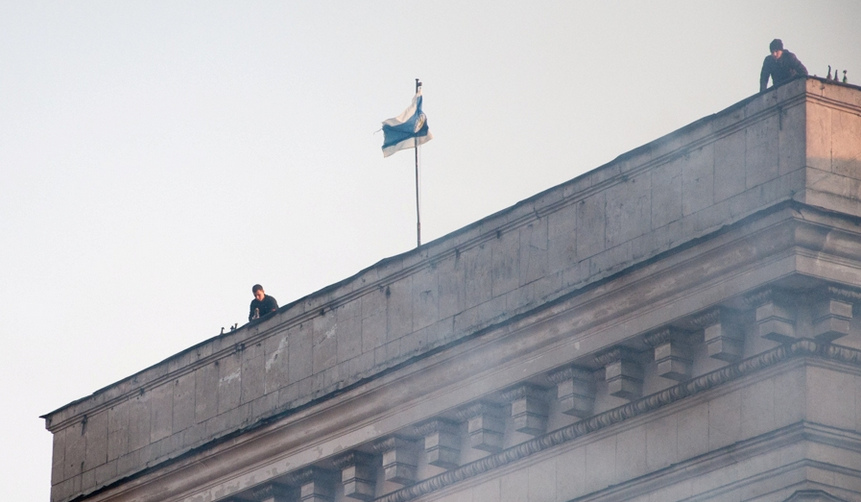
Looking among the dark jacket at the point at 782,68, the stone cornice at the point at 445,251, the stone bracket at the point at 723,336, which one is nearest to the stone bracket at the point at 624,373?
the stone cornice at the point at 445,251

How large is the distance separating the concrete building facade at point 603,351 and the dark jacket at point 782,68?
1.61 meters

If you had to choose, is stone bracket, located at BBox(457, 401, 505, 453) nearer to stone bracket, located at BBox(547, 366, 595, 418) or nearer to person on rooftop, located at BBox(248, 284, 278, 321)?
stone bracket, located at BBox(547, 366, 595, 418)

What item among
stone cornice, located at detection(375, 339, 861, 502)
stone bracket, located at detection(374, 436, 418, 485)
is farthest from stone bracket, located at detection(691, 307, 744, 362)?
stone bracket, located at detection(374, 436, 418, 485)

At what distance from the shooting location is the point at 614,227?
3434cm

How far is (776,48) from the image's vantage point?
114 ft

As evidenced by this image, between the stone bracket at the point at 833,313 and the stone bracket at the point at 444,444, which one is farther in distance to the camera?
the stone bracket at the point at 444,444

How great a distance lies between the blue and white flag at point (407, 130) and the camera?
4244cm

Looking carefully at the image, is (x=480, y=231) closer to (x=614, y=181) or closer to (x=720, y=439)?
(x=614, y=181)

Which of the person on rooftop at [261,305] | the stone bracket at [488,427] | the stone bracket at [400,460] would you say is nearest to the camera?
the stone bracket at [488,427]

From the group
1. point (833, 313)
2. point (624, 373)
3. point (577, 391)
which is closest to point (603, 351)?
point (624, 373)

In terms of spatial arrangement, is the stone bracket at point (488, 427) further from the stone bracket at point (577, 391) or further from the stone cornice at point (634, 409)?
the stone bracket at point (577, 391)

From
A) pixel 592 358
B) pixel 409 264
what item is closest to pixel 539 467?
pixel 592 358

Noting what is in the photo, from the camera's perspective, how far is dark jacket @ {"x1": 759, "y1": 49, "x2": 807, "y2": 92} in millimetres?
34469

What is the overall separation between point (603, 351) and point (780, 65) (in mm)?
4404
